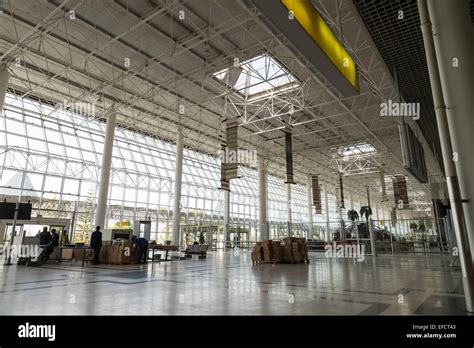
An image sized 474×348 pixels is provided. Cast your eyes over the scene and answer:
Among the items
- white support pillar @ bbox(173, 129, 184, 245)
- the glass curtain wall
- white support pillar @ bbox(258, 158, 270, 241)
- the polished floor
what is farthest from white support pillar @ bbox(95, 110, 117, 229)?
white support pillar @ bbox(258, 158, 270, 241)

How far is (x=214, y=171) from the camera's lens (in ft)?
131

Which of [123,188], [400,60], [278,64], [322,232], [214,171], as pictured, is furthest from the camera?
[214,171]

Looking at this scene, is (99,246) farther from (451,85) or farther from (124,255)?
(451,85)

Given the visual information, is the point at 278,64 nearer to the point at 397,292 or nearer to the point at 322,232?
the point at 322,232

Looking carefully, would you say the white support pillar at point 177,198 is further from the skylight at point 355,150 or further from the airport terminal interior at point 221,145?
the skylight at point 355,150

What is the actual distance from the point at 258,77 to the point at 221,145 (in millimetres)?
4843

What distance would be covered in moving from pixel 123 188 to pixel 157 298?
2627 cm

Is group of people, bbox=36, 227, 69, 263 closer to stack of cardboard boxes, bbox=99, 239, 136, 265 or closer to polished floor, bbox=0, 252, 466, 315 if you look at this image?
stack of cardboard boxes, bbox=99, 239, 136, 265

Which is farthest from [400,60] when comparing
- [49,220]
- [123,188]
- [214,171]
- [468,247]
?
[214,171]

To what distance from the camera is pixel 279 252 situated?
49.5 feet

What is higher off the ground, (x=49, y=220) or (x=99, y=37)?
(x=99, y=37)

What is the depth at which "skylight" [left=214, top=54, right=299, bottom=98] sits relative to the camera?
18672mm

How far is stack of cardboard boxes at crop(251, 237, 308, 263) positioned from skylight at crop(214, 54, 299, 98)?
9861 millimetres
